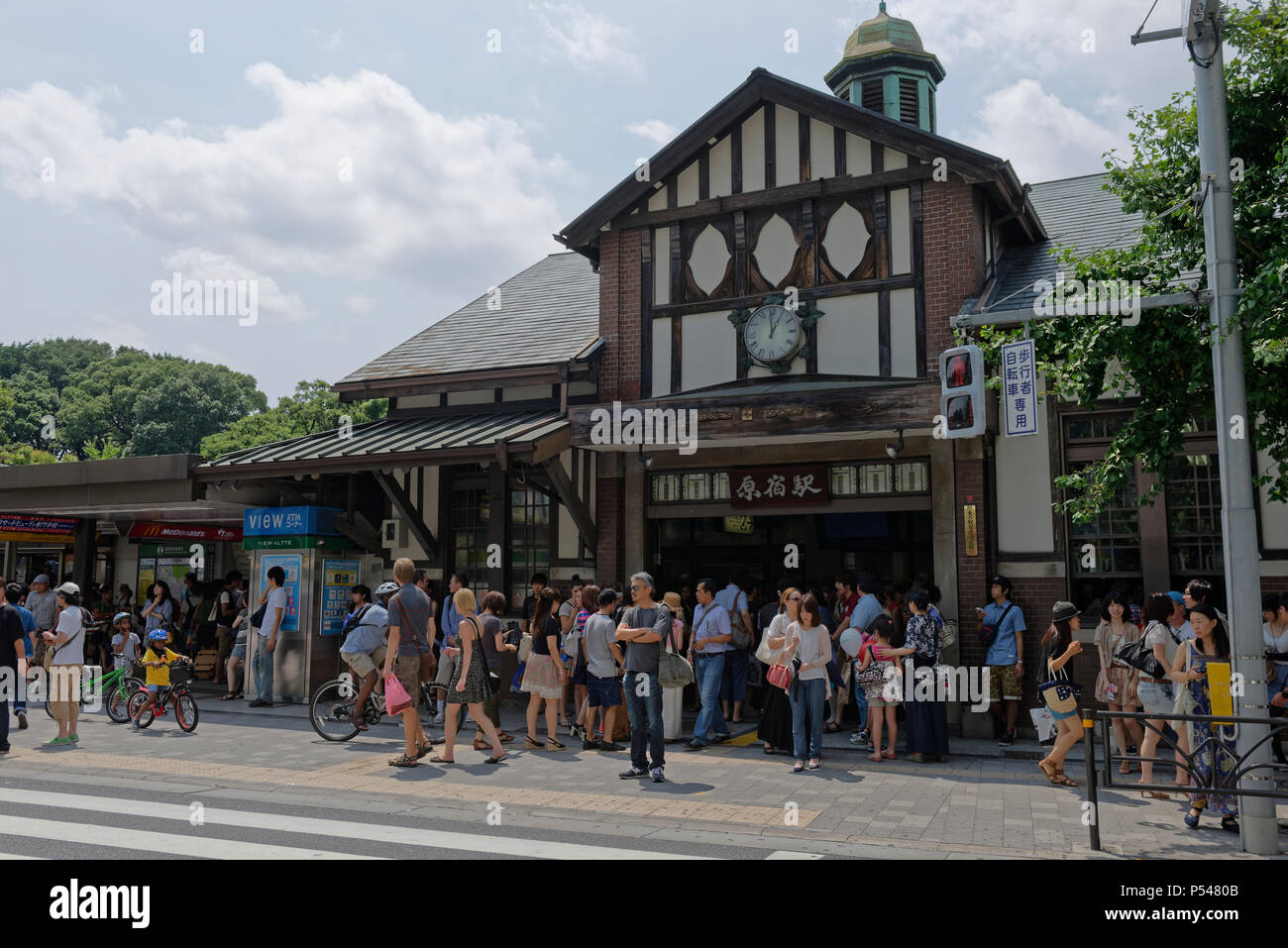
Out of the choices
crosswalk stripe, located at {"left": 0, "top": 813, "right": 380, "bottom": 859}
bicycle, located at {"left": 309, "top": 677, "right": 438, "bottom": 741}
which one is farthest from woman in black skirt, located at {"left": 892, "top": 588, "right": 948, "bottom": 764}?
crosswalk stripe, located at {"left": 0, "top": 813, "right": 380, "bottom": 859}

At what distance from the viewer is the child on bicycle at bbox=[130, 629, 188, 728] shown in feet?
40.7

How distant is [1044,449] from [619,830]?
7767 mm

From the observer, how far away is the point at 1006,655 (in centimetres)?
1156

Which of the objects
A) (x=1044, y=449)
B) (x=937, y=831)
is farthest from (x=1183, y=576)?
(x=937, y=831)

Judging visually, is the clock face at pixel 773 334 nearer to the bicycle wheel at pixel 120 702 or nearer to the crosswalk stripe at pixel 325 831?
the crosswalk stripe at pixel 325 831

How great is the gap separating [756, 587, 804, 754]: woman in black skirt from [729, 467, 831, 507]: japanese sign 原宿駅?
266cm

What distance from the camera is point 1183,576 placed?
11742 millimetres

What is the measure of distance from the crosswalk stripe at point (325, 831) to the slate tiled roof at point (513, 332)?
8.38m

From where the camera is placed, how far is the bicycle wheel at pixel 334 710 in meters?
11.6

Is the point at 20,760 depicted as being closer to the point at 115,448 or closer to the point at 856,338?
the point at 856,338

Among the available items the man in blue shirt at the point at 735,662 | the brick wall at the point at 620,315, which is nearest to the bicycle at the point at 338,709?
the man in blue shirt at the point at 735,662

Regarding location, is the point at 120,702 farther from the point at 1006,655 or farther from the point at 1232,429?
the point at 1232,429

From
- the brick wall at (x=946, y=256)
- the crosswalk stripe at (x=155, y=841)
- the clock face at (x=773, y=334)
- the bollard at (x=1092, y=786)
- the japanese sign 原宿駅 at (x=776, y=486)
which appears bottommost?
the crosswalk stripe at (x=155, y=841)

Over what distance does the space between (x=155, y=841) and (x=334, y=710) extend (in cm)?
513
